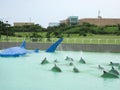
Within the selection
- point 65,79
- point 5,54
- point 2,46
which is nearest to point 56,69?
point 65,79

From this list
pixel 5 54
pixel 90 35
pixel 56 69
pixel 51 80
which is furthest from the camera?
pixel 90 35

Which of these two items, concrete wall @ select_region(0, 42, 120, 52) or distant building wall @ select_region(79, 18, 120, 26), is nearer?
concrete wall @ select_region(0, 42, 120, 52)

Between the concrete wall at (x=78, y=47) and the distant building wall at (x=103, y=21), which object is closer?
the concrete wall at (x=78, y=47)

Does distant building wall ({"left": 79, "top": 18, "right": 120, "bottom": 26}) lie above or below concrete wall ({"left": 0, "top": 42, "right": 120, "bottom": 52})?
above

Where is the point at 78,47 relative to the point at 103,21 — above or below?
below

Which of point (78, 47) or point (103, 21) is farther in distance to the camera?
point (103, 21)

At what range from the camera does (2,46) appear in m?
33.8

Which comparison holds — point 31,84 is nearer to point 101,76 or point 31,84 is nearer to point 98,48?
point 101,76

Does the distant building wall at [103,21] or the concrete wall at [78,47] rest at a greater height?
the distant building wall at [103,21]

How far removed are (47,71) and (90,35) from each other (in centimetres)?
2918

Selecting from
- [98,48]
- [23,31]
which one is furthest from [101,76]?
[23,31]

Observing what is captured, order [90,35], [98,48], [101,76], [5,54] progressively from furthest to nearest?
1. [90,35]
2. [98,48]
3. [5,54]
4. [101,76]

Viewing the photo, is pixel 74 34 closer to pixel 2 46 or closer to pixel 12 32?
pixel 12 32

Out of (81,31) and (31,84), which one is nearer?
(31,84)
